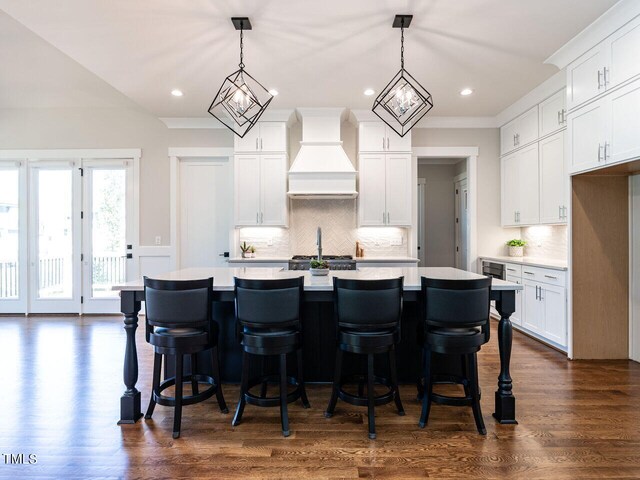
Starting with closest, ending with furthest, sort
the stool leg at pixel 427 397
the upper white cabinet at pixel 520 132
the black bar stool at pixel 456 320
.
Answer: the black bar stool at pixel 456 320, the stool leg at pixel 427 397, the upper white cabinet at pixel 520 132

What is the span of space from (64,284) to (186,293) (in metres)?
4.59

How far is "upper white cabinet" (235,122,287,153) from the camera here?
5137 mm

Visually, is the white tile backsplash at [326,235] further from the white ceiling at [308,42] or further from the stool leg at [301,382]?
the stool leg at [301,382]

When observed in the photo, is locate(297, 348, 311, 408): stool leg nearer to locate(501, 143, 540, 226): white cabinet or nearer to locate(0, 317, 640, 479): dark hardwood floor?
locate(0, 317, 640, 479): dark hardwood floor

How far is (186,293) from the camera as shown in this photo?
229 centimetres

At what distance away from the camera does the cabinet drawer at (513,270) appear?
14.9 ft

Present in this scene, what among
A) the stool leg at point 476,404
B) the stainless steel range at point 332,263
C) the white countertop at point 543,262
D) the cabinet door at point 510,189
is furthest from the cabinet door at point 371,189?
the stool leg at point 476,404

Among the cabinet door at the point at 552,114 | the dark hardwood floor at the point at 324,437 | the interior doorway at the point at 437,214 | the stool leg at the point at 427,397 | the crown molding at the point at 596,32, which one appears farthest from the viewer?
the interior doorway at the point at 437,214

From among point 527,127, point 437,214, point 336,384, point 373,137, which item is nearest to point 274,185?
point 373,137

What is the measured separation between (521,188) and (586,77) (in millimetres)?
1839

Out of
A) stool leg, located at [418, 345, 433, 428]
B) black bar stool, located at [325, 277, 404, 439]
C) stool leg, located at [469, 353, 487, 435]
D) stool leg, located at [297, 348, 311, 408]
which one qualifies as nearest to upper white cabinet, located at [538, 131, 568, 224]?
stool leg, located at [469, 353, 487, 435]

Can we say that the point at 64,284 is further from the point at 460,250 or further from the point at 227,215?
the point at 460,250

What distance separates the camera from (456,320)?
2.24 metres

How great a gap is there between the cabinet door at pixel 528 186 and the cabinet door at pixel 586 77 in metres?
1.12
